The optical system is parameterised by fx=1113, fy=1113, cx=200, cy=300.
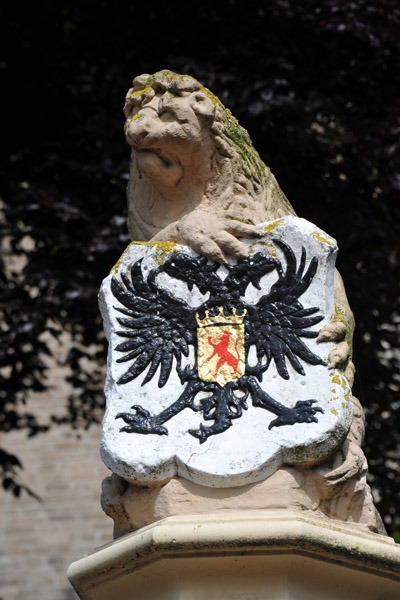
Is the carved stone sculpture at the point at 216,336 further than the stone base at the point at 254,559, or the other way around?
the carved stone sculpture at the point at 216,336

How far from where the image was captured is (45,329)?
711cm

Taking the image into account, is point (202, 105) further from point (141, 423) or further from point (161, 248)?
point (141, 423)

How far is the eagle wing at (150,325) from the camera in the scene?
3.58 m

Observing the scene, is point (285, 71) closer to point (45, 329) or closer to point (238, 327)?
point (45, 329)

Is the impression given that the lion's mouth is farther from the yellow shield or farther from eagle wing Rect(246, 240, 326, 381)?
the yellow shield

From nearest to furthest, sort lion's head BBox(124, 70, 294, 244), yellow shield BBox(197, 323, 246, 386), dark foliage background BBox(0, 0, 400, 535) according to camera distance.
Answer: yellow shield BBox(197, 323, 246, 386) < lion's head BBox(124, 70, 294, 244) < dark foliage background BBox(0, 0, 400, 535)

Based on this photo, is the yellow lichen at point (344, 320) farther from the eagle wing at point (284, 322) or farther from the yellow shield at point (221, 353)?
the yellow shield at point (221, 353)

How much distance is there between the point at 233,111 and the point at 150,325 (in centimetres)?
341

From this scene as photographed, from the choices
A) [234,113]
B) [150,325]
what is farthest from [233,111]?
[150,325]

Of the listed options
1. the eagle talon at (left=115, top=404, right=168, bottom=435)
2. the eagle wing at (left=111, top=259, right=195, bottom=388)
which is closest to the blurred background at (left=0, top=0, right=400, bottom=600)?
the eagle wing at (left=111, top=259, right=195, bottom=388)

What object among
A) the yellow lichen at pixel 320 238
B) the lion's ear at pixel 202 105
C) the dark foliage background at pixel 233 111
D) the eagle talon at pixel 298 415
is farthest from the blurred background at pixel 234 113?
the eagle talon at pixel 298 415

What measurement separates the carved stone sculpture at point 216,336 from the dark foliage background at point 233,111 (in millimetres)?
2842

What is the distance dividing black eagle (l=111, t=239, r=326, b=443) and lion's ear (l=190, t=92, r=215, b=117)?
1.69 feet

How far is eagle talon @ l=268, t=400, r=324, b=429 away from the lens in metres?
3.38
